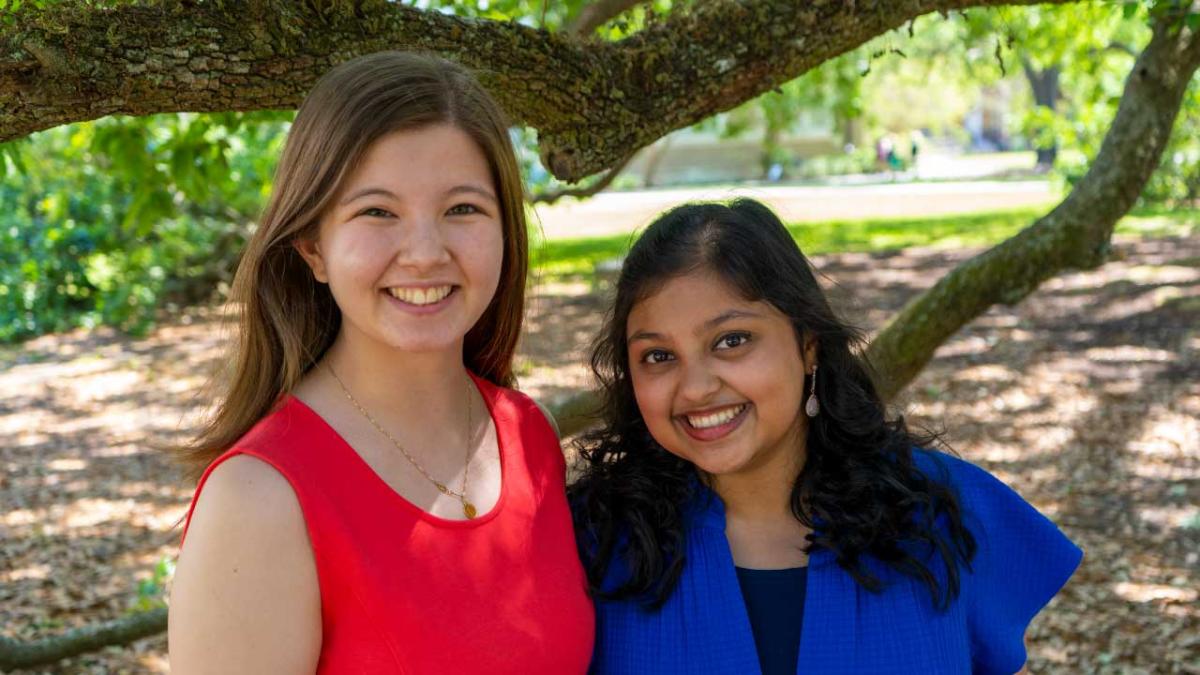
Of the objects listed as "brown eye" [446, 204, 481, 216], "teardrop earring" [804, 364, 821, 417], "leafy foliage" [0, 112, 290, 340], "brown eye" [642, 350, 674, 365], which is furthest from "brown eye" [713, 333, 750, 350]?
"leafy foliage" [0, 112, 290, 340]

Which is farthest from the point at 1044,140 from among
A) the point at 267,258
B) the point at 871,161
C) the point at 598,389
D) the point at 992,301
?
the point at 871,161

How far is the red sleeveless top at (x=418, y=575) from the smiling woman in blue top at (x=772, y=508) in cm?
19

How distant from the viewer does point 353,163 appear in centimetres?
191

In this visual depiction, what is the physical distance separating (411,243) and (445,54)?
816mm

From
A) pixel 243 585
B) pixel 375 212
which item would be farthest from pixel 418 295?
pixel 243 585

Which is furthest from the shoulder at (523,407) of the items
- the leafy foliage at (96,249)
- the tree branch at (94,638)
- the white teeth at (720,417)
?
the leafy foliage at (96,249)

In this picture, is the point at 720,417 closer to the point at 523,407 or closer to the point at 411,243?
the point at 523,407

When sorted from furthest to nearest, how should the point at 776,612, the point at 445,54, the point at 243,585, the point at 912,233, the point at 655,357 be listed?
1. the point at 912,233
2. the point at 445,54
3. the point at 655,357
4. the point at 776,612
5. the point at 243,585

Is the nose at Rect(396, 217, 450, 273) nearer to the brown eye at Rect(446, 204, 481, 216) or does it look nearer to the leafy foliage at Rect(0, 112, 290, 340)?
the brown eye at Rect(446, 204, 481, 216)

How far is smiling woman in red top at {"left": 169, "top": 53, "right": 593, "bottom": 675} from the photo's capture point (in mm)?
1766

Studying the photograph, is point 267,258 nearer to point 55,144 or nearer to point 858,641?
point 858,641

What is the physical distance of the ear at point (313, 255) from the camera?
2002mm

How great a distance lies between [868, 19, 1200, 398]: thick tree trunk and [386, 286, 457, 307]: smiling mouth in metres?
2.16

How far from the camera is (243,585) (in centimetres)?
173
